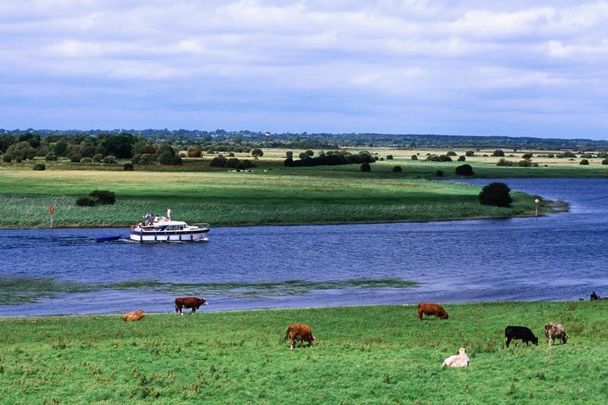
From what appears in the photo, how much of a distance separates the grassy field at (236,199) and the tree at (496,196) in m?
1.21

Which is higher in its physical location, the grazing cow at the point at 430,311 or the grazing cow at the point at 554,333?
the grazing cow at the point at 554,333

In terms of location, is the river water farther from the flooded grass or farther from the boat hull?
the boat hull

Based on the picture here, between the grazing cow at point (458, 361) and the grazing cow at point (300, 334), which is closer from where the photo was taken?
the grazing cow at point (458, 361)

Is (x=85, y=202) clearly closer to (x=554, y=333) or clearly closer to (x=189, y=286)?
(x=189, y=286)

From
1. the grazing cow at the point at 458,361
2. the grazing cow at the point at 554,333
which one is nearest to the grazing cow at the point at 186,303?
the grazing cow at the point at 554,333

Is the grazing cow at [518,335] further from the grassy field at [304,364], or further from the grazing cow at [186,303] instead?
the grazing cow at [186,303]

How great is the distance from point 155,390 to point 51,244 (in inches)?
1956

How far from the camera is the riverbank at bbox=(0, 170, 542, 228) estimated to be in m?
84.9

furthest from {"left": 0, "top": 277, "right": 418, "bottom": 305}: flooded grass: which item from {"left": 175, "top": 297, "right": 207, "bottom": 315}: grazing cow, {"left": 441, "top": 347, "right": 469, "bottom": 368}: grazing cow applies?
{"left": 441, "top": 347, "right": 469, "bottom": 368}: grazing cow

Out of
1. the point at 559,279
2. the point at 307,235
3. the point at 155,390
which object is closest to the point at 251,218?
the point at 307,235

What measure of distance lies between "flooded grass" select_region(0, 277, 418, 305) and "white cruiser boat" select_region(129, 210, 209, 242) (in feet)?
66.6

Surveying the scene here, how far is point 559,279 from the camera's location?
5169cm

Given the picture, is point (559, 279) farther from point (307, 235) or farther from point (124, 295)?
point (307, 235)

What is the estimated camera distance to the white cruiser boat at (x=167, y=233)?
73.1 m
